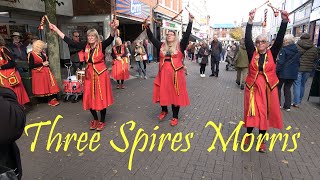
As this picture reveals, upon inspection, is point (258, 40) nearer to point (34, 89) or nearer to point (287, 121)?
point (287, 121)

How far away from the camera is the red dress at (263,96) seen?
3979mm

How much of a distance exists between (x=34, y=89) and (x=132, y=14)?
10244 millimetres

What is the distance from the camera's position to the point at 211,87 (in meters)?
9.99

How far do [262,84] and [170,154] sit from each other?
1.74 metres

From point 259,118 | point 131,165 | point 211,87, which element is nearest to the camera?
point 131,165

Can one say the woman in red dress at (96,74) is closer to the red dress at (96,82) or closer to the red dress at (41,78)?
the red dress at (96,82)

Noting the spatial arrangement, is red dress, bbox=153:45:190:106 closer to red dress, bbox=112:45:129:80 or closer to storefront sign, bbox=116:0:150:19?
red dress, bbox=112:45:129:80

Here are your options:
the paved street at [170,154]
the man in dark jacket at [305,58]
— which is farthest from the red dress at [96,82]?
the man in dark jacket at [305,58]

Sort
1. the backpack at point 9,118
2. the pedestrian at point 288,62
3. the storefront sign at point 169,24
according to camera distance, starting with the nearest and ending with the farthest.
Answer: the backpack at point 9,118 → the pedestrian at point 288,62 → the storefront sign at point 169,24

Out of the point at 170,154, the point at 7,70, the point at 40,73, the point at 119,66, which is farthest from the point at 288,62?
the point at 7,70

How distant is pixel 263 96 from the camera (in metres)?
4.01

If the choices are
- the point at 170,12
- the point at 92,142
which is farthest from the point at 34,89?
the point at 170,12

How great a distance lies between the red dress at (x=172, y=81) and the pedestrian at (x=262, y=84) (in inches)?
56.2

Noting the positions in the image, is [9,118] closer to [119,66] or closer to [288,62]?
[288,62]
